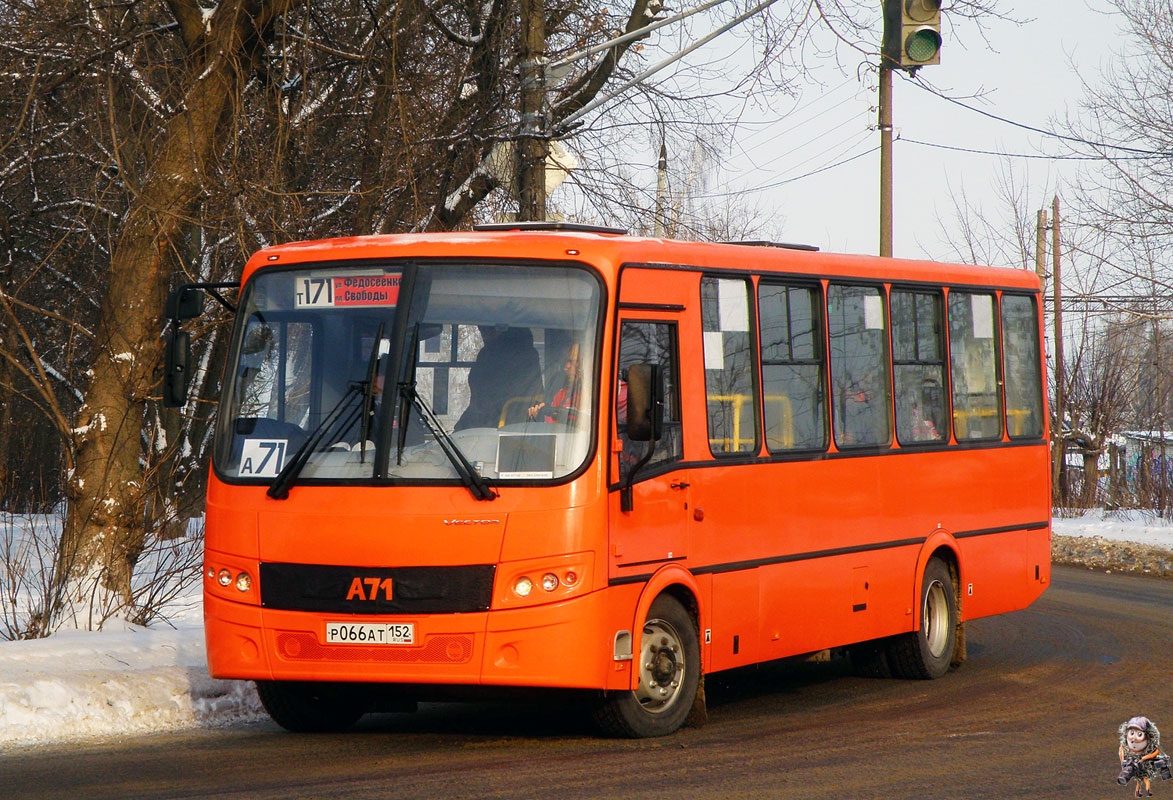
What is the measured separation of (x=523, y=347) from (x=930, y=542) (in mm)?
4729

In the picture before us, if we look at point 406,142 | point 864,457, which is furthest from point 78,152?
point 864,457

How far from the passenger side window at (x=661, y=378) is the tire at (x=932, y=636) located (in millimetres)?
3613

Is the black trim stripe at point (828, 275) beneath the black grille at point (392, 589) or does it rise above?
above

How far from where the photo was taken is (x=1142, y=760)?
7.23 meters

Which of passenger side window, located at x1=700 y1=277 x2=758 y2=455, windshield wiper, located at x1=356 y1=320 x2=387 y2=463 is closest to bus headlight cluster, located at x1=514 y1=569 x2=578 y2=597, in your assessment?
windshield wiper, located at x1=356 y1=320 x2=387 y2=463

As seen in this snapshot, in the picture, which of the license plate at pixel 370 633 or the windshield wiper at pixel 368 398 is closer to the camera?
the license plate at pixel 370 633

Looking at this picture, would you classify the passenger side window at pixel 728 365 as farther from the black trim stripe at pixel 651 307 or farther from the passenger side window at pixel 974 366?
the passenger side window at pixel 974 366

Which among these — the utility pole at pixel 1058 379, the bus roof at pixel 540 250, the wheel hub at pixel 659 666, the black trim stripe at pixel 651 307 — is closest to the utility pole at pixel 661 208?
the bus roof at pixel 540 250

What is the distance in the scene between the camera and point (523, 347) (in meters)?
8.70

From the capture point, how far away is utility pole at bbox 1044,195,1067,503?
37.2 m

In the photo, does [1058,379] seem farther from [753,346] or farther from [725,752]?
[725,752]

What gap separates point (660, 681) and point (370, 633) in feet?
5.71

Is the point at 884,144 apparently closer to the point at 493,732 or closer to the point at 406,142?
the point at 406,142

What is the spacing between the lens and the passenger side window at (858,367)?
1111 centimetres
